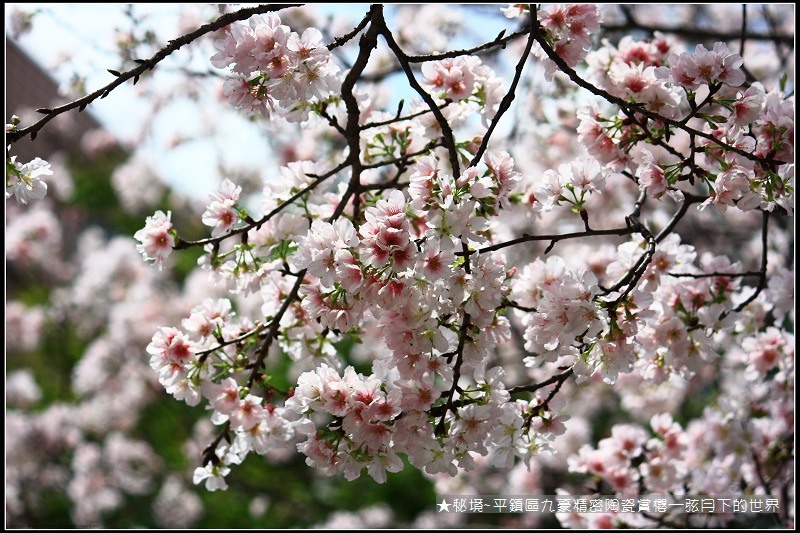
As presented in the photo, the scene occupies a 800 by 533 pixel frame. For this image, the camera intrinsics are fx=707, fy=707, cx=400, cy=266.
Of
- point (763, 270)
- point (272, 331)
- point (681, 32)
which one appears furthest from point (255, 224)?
point (681, 32)

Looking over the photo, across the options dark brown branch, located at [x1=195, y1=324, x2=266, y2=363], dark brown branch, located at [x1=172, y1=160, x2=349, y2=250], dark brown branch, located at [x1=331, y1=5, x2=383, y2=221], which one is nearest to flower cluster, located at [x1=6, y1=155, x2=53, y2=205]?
dark brown branch, located at [x1=172, y1=160, x2=349, y2=250]

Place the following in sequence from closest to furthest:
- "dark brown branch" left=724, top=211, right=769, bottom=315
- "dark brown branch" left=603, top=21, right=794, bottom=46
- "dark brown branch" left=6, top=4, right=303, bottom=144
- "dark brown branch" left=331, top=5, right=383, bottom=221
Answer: "dark brown branch" left=6, top=4, right=303, bottom=144 → "dark brown branch" left=331, top=5, right=383, bottom=221 → "dark brown branch" left=724, top=211, right=769, bottom=315 → "dark brown branch" left=603, top=21, right=794, bottom=46

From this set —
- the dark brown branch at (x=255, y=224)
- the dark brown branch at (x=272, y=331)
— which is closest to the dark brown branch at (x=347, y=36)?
the dark brown branch at (x=255, y=224)

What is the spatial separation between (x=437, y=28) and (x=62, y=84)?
169 centimetres

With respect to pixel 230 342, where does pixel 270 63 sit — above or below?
above

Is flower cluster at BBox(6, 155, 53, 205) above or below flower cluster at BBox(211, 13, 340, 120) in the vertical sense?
below

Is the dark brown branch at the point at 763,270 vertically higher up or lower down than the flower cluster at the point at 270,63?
lower down

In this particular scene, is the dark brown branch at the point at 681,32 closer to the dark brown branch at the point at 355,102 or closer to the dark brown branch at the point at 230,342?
the dark brown branch at the point at 355,102

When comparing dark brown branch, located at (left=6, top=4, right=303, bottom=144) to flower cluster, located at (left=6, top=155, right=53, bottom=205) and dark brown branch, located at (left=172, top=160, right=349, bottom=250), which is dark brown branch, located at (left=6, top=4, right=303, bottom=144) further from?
dark brown branch, located at (left=172, top=160, right=349, bottom=250)

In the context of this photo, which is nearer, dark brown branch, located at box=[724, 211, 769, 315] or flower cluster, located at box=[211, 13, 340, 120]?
flower cluster, located at box=[211, 13, 340, 120]

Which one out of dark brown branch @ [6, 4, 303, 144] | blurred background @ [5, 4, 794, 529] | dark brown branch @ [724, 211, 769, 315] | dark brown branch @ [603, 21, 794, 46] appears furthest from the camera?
blurred background @ [5, 4, 794, 529]

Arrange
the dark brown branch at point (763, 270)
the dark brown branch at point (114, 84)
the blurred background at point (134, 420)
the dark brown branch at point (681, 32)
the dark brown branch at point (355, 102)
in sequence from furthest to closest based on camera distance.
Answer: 1. the blurred background at point (134, 420)
2. the dark brown branch at point (681, 32)
3. the dark brown branch at point (763, 270)
4. the dark brown branch at point (355, 102)
5. the dark brown branch at point (114, 84)

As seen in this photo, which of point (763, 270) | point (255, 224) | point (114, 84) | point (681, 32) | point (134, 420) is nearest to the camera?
point (114, 84)

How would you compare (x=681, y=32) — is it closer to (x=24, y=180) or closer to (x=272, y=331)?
(x=272, y=331)
